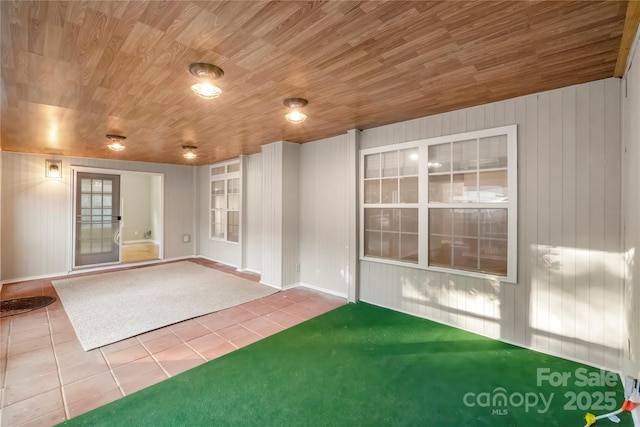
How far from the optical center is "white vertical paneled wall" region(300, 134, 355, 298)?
4488mm

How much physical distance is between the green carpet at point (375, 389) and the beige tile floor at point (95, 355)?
23 cm

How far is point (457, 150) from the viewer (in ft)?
11.1

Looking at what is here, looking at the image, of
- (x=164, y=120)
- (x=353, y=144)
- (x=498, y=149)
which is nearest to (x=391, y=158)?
(x=353, y=144)

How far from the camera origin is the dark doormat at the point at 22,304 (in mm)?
3873

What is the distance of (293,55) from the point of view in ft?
6.98

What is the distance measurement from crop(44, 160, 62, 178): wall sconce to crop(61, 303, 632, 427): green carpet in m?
6.04

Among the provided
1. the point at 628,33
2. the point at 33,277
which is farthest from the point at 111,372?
the point at 33,277

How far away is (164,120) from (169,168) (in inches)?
170

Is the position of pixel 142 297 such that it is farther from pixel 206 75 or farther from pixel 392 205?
pixel 392 205

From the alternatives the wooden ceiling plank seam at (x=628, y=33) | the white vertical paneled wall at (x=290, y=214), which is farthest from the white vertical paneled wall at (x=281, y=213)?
the wooden ceiling plank seam at (x=628, y=33)

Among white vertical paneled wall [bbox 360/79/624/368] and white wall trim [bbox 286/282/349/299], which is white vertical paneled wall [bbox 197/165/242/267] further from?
white vertical paneled wall [bbox 360/79/624/368]

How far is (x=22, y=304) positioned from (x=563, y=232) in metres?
7.03

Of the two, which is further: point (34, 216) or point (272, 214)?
point (34, 216)

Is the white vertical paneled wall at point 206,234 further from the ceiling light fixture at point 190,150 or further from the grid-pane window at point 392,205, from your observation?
the grid-pane window at point 392,205
